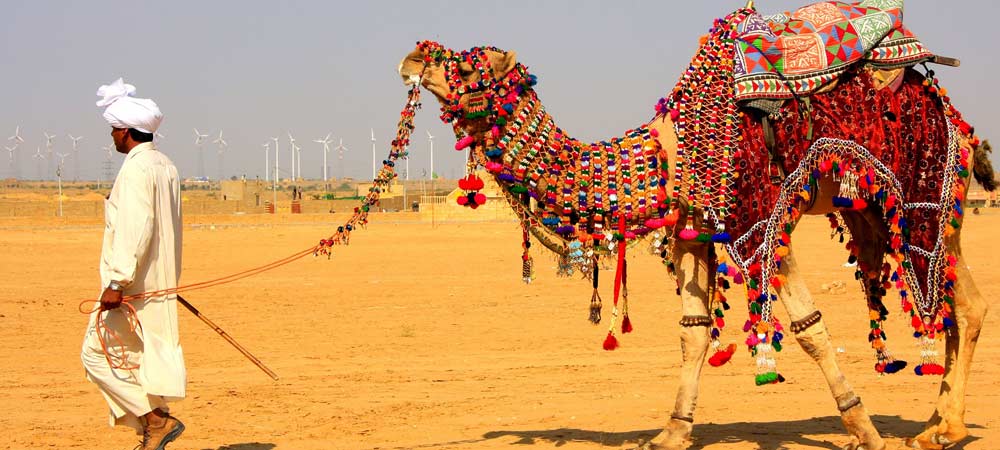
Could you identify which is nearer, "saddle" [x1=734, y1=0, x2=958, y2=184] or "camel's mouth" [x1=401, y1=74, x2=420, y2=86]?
"camel's mouth" [x1=401, y1=74, x2=420, y2=86]

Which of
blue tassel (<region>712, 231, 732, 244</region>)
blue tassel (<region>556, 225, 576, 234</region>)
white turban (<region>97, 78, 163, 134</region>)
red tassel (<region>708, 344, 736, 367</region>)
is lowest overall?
red tassel (<region>708, 344, 736, 367</region>)

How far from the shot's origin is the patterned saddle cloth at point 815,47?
678cm

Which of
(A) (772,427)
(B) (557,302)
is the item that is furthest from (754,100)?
(B) (557,302)

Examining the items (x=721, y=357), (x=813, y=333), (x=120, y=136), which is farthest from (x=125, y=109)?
(x=813, y=333)

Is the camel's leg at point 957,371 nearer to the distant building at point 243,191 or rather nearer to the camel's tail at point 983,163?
the camel's tail at point 983,163

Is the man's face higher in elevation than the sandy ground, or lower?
higher

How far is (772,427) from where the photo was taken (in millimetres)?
8078

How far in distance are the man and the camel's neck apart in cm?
199

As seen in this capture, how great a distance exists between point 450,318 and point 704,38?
883 cm

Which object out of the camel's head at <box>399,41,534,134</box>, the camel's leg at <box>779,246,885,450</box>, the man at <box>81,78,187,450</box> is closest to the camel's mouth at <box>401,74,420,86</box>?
the camel's head at <box>399,41,534,134</box>

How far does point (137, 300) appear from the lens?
648 cm

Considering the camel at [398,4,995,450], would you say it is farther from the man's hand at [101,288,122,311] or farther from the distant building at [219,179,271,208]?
the distant building at [219,179,271,208]

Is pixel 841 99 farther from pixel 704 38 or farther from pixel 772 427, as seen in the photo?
pixel 772 427

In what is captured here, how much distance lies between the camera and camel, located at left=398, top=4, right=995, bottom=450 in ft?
21.7
